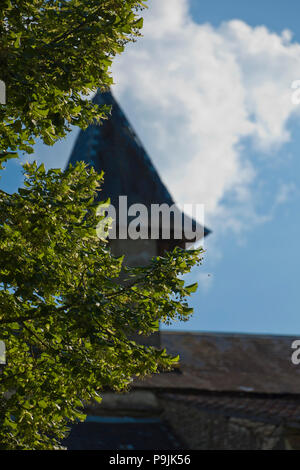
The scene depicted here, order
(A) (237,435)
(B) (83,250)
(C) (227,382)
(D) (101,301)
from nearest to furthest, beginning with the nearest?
(D) (101,301) < (B) (83,250) < (A) (237,435) < (C) (227,382)

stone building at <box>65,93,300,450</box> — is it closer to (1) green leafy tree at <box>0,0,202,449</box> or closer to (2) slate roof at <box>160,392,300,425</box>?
(2) slate roof at <box>160,392,300,425</box>

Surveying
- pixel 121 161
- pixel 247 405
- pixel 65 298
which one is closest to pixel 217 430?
pixel 247 405

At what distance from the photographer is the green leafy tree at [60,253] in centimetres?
493

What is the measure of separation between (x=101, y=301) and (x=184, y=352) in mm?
8944

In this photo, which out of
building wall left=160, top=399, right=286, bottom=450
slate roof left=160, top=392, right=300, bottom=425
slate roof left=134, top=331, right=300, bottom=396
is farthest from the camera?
slate roof left=134, top=331, right=300, bottom=396

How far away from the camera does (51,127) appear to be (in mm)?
5270

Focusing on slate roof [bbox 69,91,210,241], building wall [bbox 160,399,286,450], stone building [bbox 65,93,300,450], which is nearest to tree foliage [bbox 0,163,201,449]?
stone building [bbox 65,93,300,450]

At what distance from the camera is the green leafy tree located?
4930 millimetres

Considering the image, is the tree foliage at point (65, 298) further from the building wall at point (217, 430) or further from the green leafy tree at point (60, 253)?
the building wall at point (217, 430)

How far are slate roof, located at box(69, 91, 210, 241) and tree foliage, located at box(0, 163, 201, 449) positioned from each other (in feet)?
22.1

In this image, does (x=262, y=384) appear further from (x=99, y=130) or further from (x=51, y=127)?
(x=51, y=127)

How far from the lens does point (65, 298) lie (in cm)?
504
